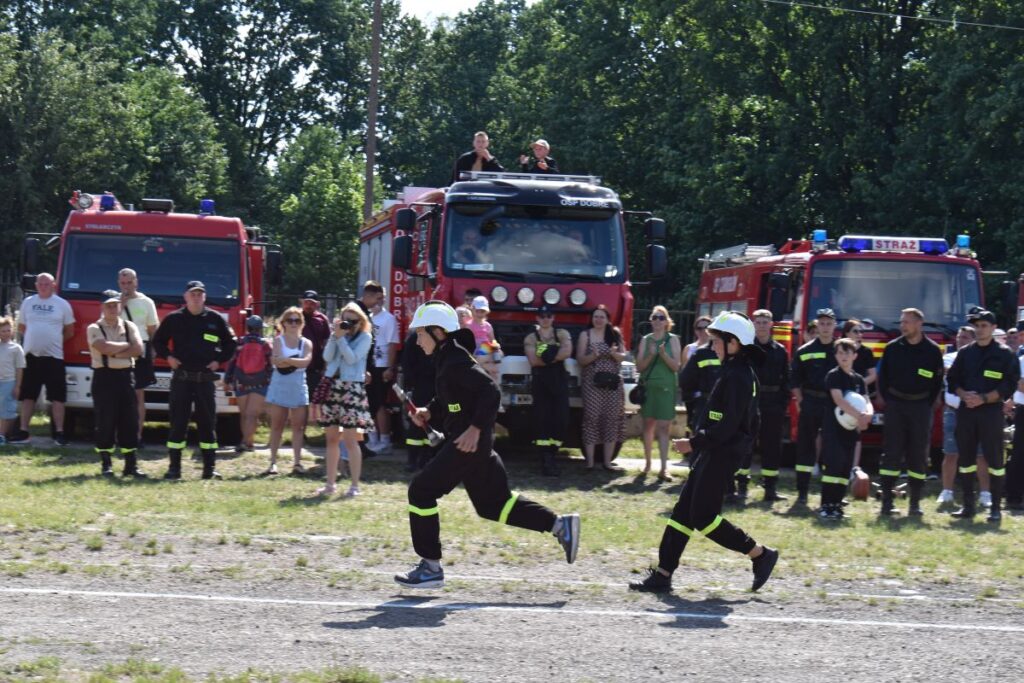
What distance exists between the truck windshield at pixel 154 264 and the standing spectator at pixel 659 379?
5.01m

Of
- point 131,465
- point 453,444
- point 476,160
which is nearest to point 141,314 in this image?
point 131,465

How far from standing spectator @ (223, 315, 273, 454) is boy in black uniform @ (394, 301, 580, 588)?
7675mm

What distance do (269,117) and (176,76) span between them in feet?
28.9

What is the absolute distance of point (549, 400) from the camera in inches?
617

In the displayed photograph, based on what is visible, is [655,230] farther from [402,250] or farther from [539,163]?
[402,250]

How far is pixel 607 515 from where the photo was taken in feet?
41.7

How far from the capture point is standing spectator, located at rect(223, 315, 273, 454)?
54.6 feet

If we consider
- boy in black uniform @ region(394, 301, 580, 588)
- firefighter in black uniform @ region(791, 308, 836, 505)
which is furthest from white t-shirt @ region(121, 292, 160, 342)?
boy in black uniform @ region(394, 301, 580, 588)

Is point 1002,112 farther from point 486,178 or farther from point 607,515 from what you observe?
point 607,515

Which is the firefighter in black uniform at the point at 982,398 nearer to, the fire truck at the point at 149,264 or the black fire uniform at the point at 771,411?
the black fire uniform at the point at 771,411

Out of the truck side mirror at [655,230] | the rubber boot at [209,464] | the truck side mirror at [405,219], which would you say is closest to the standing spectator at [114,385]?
the rubber boot at [209,464]

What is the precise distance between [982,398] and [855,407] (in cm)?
123

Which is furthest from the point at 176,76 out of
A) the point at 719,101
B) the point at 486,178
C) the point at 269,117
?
the point at 486,178

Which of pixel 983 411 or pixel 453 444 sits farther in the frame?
pixel 983 411
